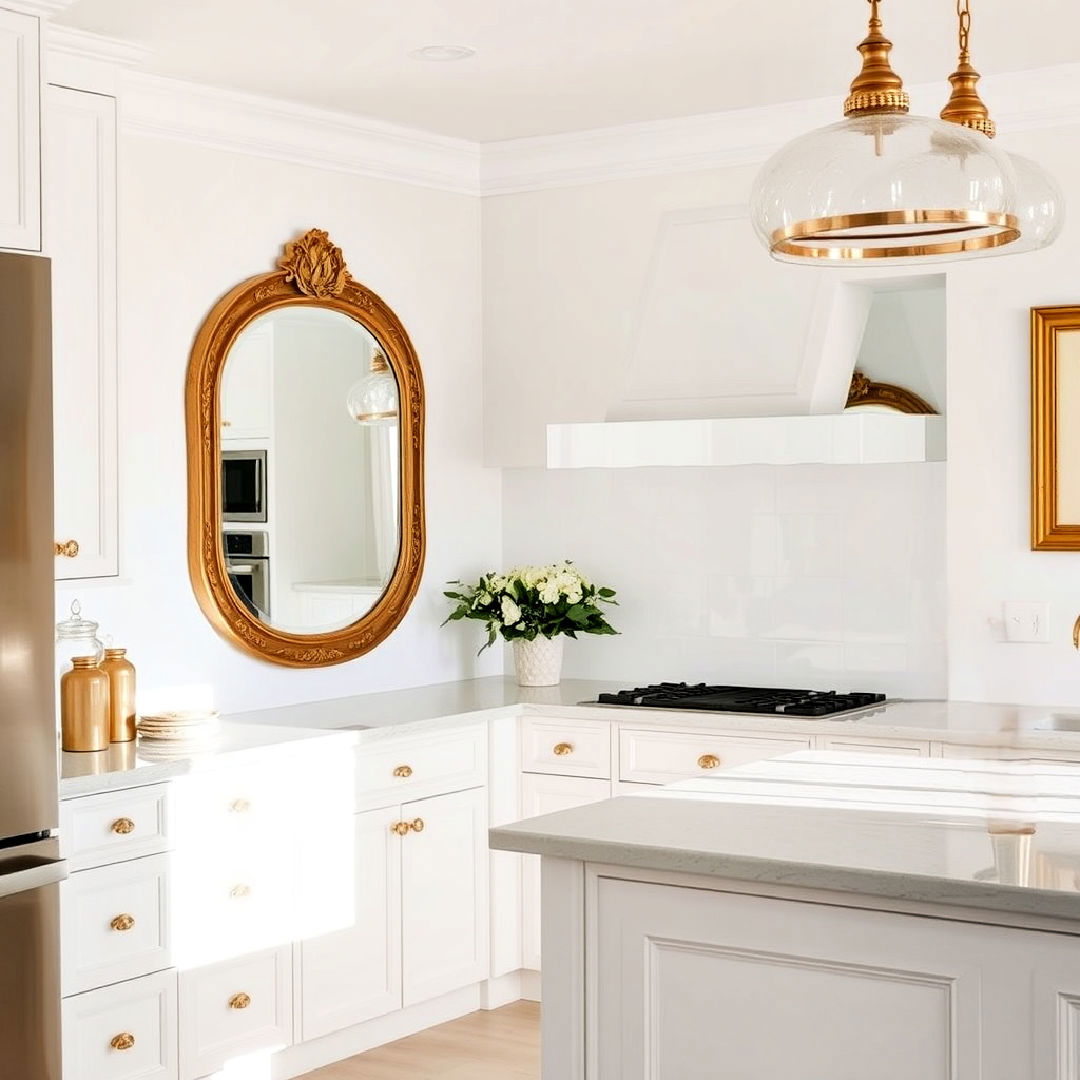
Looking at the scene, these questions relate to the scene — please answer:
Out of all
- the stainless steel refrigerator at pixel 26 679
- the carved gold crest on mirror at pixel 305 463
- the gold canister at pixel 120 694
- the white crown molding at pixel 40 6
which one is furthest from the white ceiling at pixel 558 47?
the gold canister at pixel 120 694

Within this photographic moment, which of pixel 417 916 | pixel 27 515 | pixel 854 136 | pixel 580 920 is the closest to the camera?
pixel 854 136

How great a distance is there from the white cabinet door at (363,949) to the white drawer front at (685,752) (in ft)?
2.14

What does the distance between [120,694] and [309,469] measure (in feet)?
3.60

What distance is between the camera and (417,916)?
14.4 feet

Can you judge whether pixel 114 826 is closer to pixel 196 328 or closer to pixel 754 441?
pixel 196 328

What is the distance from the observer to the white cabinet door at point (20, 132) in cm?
328

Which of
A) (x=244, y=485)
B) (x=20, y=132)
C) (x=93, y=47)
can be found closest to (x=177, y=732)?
(x=244, y=485)

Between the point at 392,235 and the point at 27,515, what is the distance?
2.15 m

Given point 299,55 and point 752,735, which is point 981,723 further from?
point 299,55

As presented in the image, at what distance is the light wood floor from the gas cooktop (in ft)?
3.09

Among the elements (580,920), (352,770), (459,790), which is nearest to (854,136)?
(580,920)

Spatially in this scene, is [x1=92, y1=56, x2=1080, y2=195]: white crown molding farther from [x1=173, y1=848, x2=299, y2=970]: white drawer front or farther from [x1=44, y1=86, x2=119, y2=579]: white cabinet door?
[x1=173, y1=848, x2=299, y2=970]: white drawer front

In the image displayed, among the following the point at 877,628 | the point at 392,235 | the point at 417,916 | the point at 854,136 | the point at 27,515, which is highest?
the point at 392,235

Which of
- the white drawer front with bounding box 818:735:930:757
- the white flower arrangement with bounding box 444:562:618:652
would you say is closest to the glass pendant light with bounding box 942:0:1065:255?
the white drawer front with bounding box 818:735:930:757
